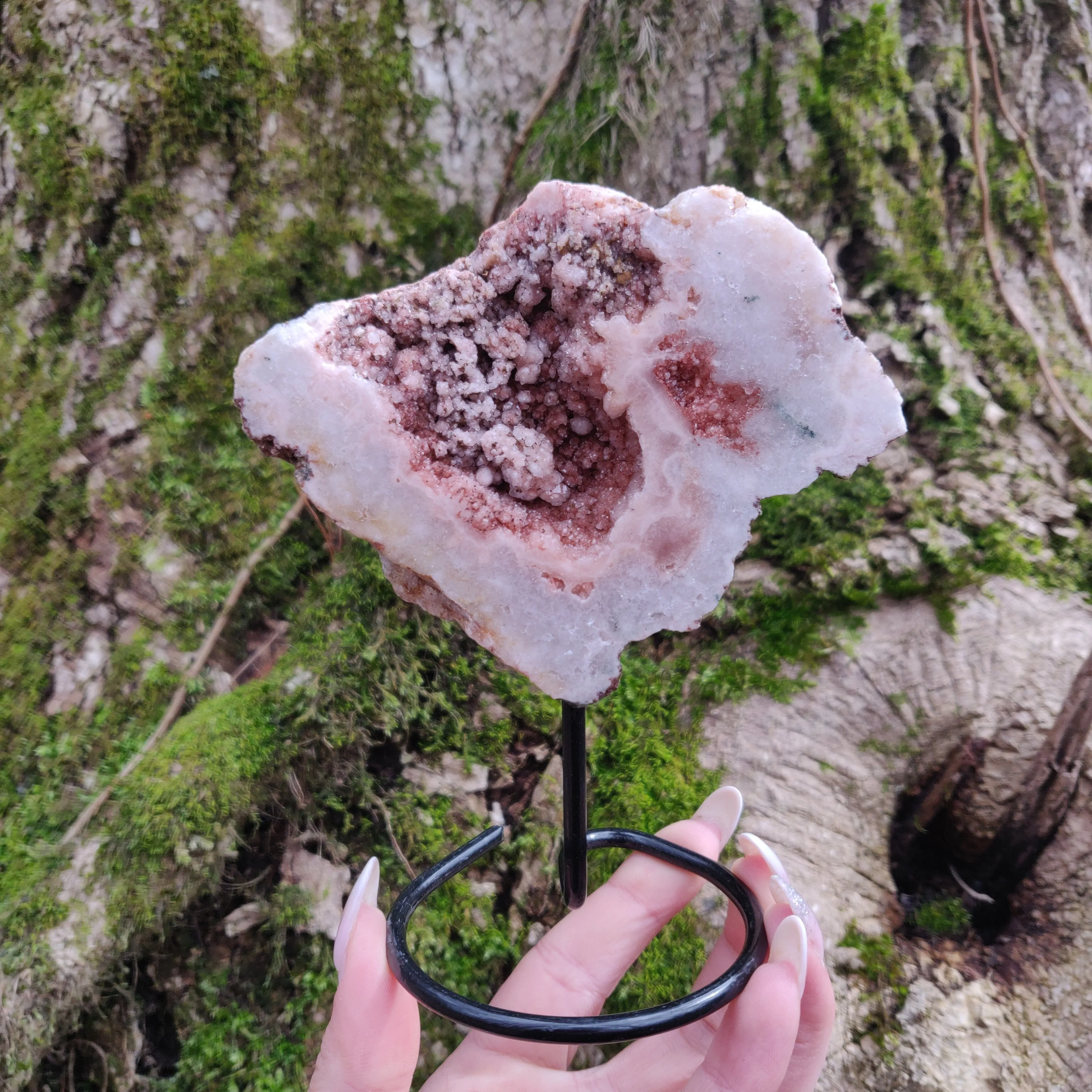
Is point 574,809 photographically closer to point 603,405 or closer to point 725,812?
point 725,812

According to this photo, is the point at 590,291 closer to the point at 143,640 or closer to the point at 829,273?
the point at 829,273

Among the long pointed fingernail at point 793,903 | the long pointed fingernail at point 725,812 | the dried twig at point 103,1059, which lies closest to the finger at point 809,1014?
the long pointed fingernail at point 793,903

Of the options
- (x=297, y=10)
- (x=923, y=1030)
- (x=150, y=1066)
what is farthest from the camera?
(x=297, y=10)

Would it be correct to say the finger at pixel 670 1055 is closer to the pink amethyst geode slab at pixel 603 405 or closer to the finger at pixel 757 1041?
the finger at pixel 757 1041

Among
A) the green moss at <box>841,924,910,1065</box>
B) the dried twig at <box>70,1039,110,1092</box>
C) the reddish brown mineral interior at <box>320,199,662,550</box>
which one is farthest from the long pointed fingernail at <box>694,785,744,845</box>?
the dried twig at <box>70,1039,110,1092</box>

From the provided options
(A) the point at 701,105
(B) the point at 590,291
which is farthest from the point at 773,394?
(A) the point at 701,105

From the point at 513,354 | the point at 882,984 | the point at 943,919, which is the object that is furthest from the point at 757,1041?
the point at 513,354
